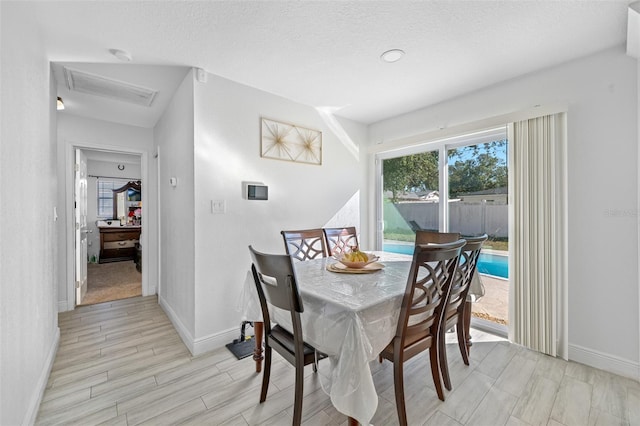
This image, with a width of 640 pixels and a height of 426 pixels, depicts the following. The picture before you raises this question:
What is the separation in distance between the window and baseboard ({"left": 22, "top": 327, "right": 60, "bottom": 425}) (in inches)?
192

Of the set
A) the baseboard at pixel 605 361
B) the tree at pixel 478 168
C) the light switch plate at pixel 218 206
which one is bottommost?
the baseboard at pixel 605 361

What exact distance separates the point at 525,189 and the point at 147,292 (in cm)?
462

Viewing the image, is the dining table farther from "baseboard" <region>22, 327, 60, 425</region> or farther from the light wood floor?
"baseboard" <region>22, 327, 60, 425</region>

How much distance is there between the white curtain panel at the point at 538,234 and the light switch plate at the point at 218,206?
8.54ft

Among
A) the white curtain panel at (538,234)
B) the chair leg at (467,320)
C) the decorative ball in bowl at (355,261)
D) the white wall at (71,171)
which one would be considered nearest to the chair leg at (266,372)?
the decorative ball in bowl at (355,261)

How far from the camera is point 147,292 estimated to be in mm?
3861

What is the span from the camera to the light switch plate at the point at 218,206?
245 cm

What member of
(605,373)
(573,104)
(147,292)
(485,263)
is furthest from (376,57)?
(147,292)

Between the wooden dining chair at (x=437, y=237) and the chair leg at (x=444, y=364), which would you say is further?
the wooden dining chair at (x=437, y=237)

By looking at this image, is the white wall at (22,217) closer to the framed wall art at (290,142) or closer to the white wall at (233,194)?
the white wall at (233,194)

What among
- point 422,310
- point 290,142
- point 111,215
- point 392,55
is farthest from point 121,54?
point 111,215

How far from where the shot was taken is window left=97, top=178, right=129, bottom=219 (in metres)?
6.23

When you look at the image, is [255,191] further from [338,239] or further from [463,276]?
[463,276]

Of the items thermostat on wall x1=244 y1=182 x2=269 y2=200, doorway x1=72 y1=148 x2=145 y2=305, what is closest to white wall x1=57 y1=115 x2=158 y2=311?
doorway x1=72 y1=148 x2=145 y2=305
